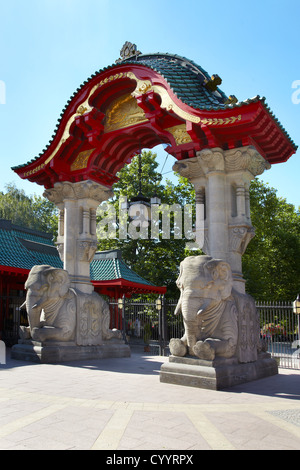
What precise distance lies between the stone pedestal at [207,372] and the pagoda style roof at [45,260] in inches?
404

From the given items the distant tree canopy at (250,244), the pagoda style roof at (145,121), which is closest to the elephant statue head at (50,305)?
the pagoda style roof at (145,121)

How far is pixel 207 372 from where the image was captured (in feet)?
23.2

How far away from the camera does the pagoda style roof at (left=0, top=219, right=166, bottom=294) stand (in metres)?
17.4

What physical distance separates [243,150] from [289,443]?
6010 millimetres

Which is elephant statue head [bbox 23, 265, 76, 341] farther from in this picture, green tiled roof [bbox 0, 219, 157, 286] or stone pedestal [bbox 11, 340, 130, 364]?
green tiled roof [bbox 0, 219, 157, 286]

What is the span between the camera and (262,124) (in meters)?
8.34

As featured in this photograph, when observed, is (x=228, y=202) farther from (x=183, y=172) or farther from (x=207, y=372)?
(x=207, y=372)

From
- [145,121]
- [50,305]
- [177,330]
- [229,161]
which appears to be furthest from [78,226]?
[177,330]

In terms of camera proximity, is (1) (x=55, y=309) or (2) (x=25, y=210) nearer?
(1) (x=55, y=309)

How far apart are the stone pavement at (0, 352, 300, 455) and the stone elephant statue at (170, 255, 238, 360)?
30.1 inches

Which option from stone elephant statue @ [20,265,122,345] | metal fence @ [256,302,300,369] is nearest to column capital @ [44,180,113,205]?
stone elephant statue @ [20,265,122,345]

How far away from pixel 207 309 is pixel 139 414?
2.78m
